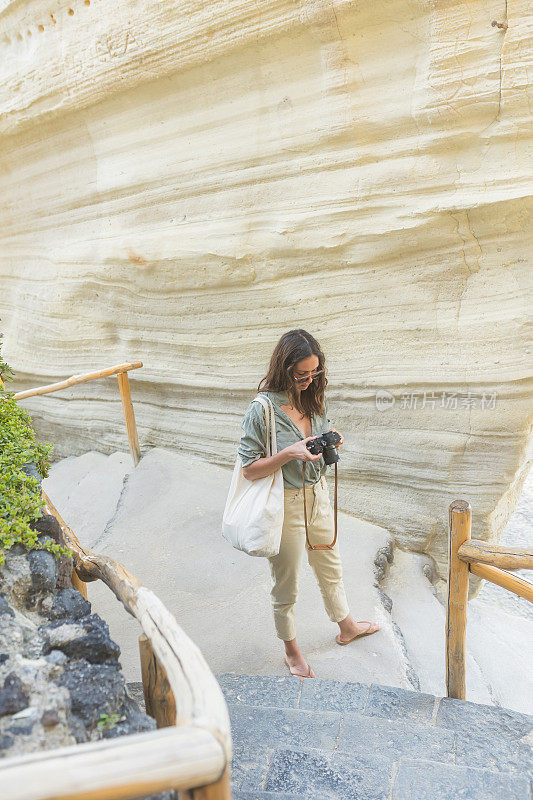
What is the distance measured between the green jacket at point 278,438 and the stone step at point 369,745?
83 centimetres

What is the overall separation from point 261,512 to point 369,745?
2.85ft

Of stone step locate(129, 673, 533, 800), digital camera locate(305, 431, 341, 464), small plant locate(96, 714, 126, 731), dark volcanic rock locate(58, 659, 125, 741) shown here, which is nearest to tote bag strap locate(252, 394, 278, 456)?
digital camera locate(305, 431, 341, 464)

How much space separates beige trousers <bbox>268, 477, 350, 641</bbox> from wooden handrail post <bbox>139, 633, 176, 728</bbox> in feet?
3.49

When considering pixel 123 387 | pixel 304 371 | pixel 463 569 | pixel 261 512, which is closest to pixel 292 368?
pixel 304 371

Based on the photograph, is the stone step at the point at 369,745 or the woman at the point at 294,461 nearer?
the stone step at the point at 369,745

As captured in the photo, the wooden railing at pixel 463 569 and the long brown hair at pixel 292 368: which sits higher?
the long brown hair at pixel 292 368

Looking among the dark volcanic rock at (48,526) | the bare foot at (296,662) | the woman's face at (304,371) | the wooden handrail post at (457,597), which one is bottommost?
the bare foot at (296,662)

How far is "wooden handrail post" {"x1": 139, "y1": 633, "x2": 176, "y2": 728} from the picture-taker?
1.43 m

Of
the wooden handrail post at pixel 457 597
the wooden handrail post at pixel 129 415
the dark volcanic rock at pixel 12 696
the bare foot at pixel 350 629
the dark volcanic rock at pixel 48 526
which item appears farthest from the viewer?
the wooden handrail post at pixel 129 415

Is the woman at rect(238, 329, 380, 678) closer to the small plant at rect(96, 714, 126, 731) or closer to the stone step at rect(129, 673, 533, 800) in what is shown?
the stone step at rect(129, 673, 533, 800)

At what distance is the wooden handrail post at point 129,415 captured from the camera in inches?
192

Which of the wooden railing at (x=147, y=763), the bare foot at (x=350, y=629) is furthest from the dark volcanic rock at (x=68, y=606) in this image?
the bare foot at (x=350, y=629)

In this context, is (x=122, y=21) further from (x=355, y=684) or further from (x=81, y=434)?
(x=355, y=684)

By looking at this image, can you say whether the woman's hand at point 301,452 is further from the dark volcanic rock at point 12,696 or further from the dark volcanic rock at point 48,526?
the dark volcanic rock at point 12,696
